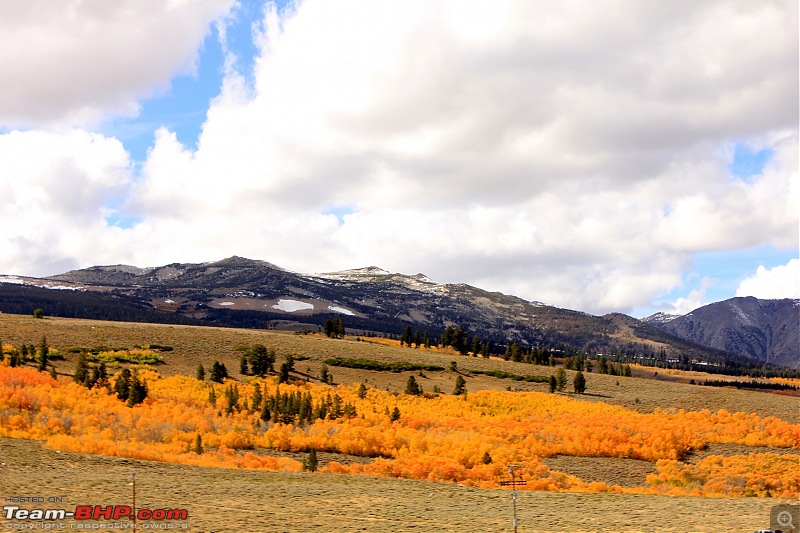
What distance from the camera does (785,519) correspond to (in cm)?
2100

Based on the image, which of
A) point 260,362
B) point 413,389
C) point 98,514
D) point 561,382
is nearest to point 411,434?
point 413,389

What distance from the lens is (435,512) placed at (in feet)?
77.6

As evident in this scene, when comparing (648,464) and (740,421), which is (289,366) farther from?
(740,421)

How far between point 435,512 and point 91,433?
24157 millimetres

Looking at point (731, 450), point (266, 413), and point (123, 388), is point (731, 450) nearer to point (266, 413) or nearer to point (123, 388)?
point (266, 413)

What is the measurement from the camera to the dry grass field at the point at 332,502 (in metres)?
21.0

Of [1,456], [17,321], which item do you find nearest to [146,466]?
[1,456]

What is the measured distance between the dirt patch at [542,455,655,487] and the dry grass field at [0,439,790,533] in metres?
11.8

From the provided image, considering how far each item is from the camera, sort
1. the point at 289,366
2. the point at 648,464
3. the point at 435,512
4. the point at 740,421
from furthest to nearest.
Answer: the point at 289,366
the point at 740,421
the point at 648,464
the point at 435,512

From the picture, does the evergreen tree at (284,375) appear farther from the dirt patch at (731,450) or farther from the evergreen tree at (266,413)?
the dirt patch at (731,450)

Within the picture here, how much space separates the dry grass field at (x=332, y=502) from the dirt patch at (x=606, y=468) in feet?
38.9

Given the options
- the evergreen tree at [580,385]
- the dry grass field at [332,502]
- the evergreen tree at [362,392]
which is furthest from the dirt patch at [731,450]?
the evergreen tree at [362,392]

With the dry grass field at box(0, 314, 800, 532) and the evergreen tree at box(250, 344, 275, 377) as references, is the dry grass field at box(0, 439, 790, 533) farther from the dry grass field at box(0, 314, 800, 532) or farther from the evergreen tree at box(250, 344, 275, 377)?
the evergreen tree at box(250, 344, 275, 377)

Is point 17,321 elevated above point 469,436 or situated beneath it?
elevated above
